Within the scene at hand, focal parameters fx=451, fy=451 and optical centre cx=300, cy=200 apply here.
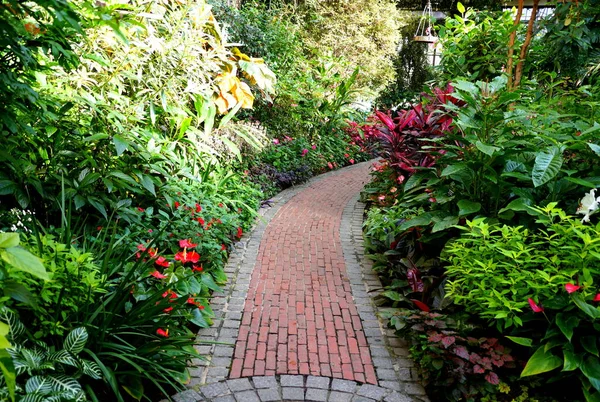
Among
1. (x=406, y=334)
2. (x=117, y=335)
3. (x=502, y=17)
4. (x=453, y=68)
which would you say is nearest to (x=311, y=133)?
(x=453, y=68)

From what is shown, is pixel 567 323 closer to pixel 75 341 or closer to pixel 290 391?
pixel 290 391

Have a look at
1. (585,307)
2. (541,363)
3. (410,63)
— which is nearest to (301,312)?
(541,363)

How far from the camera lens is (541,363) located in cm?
217

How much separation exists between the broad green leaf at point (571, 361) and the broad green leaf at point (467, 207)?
959 millimetres

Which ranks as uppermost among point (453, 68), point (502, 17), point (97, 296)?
point (502, 17)

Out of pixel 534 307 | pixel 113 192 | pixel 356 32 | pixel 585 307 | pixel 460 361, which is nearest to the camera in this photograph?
pixel 585 307

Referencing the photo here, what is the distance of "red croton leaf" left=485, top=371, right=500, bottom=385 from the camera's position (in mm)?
2199

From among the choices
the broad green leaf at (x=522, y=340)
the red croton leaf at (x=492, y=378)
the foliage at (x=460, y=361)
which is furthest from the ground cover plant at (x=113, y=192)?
the broad green leaf at (x=522, y=340)

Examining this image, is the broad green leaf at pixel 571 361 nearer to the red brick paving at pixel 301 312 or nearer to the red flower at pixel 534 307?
the red flower at pixel 534 307

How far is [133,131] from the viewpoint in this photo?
362 cm

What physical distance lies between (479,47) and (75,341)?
18.4 ft

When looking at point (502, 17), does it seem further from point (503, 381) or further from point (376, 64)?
point (376, 64)

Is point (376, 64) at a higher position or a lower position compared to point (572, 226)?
higher

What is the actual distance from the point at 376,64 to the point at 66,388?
1243 centimetres
